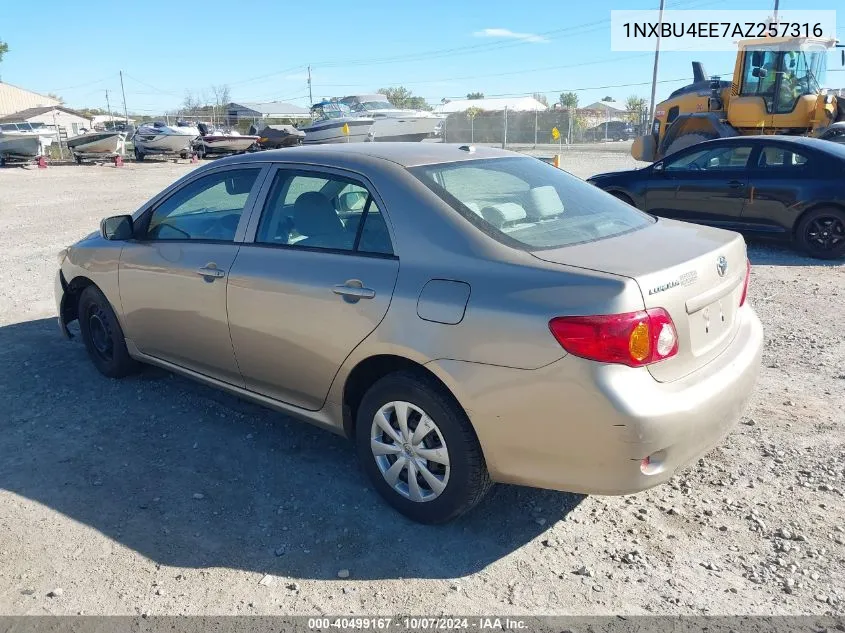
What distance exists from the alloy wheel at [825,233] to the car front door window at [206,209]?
728 cm

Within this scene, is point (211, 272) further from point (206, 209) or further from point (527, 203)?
point (527, 203)

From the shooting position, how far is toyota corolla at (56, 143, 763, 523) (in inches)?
106

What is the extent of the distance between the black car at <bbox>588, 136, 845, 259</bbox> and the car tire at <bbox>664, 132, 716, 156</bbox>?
6.22 metres

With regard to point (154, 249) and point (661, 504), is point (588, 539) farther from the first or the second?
point (154, 249)

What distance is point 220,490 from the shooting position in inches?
143

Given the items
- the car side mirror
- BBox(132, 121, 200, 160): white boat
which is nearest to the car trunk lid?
the car side mirror

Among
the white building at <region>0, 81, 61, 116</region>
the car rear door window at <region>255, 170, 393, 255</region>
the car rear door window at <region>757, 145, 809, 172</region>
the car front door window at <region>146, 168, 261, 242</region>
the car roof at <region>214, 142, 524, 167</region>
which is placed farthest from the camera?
the white building at <region>0, 81, 61, 116</region>

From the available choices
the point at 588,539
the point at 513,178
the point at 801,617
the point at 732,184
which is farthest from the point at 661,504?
the point at 732,184

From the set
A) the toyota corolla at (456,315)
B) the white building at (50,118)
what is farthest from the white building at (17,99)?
the toyota corolla at (456,315)

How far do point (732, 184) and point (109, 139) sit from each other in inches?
1066

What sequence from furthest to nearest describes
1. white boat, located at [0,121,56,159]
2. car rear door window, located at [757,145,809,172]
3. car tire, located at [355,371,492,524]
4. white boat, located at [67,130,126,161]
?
1. white boat, located at [67,130,126,161]
2. white boat, located at [0,121,56,159]
3. car rear door window, located at [757,145,809,172]
4. car tire, located at [355,371,492,524]

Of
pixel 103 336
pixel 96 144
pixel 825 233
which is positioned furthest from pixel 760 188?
pixel 96 144

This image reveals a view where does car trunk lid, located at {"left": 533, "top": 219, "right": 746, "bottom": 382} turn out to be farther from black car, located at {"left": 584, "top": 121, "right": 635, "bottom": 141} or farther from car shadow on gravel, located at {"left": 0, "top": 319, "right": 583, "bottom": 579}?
black car, located at {"left": 584, "top": 121, "right": 635, "bottom": 141}

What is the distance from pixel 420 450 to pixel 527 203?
1.32 meters
